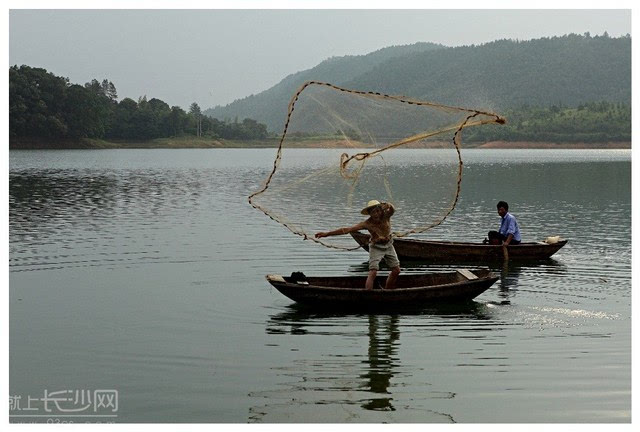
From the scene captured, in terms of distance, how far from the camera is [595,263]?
20.7 meters

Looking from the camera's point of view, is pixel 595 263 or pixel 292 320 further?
pixel 595 263

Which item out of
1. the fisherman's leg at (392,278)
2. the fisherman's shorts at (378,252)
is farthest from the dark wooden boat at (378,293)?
the fisherman's shorts at (378,252)

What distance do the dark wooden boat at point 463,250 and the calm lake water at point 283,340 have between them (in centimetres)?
48

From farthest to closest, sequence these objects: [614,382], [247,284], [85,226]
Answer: [85,226] < [247,284] < [614,382]

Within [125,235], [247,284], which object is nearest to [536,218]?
[125,235]

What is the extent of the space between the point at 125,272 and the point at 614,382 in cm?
1185

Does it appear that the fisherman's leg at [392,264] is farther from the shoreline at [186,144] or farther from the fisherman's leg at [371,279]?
the shoreline at [186,144]

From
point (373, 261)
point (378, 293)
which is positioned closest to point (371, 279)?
point (373, 261)

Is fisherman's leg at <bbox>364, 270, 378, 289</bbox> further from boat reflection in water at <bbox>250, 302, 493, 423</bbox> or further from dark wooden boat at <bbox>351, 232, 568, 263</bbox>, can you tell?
dark wooden boat at <bbox>351, 232, 568, 263</bbox>

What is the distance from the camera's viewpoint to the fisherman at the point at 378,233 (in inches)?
562

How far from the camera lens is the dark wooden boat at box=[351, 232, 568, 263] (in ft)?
65.9

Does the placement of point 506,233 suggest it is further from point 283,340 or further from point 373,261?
point 283,340

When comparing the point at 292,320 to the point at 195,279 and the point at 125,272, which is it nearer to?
the point at 195,279
